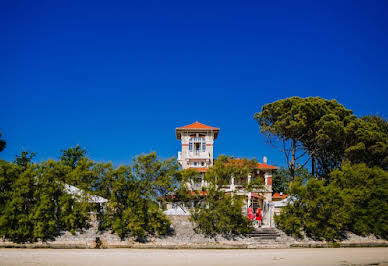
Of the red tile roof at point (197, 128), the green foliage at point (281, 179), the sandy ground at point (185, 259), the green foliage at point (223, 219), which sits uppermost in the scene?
the red tile roof at point (197, 128)

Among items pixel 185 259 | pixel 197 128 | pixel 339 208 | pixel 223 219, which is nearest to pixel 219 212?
pixel 223 219

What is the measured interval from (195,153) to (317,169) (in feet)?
50.5

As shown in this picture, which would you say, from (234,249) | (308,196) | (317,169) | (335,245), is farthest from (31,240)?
(317,169)

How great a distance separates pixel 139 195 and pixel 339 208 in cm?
1393

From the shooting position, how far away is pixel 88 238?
64.8 ft

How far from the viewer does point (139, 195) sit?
68.6 ft

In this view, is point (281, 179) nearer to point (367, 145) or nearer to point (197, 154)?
point (197, 154)

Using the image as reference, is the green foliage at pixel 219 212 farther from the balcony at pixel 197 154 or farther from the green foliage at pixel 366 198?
the balcony at pixel 197 154

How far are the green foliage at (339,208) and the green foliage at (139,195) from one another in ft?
27.5

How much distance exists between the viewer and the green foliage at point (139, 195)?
20.2 m

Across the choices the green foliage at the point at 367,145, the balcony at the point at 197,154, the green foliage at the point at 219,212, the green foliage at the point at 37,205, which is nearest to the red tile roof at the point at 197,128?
the balcony at the point at 197,154

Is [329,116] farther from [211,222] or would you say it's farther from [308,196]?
[211,222]

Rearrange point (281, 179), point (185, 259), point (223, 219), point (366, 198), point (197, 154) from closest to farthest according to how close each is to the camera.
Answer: point (185, 259) → point (223, 219) → point (366, 198) → point (197, 154) → point (281, 179)

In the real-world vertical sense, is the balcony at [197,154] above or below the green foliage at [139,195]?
above
